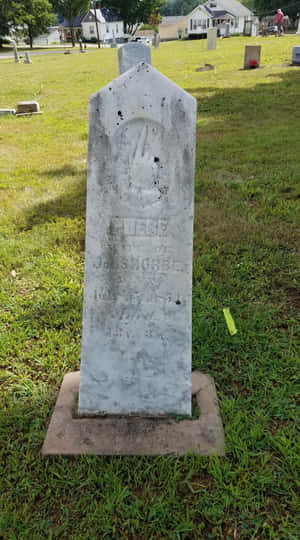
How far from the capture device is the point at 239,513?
1585mm

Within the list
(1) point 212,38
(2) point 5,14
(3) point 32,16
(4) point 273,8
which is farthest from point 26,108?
(4) point 273,8

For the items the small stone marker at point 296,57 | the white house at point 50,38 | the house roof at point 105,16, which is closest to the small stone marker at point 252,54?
the small stone marker at point 296,57

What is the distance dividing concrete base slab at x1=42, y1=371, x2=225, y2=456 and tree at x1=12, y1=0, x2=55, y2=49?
1769 inches

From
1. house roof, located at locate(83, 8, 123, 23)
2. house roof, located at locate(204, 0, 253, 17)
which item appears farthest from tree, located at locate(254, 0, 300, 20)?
house roof, located at locate(83, 8, 123, 23)

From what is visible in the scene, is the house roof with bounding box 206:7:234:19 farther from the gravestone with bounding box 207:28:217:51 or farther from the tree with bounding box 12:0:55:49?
the gravestone with bounding box 207:28:217:51

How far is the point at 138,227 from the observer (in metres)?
1.63

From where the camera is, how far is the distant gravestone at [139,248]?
4.82 ft

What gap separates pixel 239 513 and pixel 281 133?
6.12 metres

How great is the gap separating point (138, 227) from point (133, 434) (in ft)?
3.23

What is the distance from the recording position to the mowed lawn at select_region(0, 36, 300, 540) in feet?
5.21

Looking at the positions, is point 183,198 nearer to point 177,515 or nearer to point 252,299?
point 177,515

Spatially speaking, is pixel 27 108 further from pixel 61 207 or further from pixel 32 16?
pixel 32 16

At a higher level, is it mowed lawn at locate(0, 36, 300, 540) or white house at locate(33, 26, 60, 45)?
white house at locate(33, 26, 60, 45)

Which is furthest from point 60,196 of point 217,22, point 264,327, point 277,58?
point 217,22
